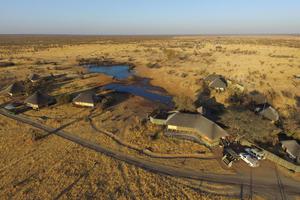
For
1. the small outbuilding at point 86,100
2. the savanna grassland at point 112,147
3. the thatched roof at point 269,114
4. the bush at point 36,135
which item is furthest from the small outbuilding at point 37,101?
the thatched roof at point 269,114

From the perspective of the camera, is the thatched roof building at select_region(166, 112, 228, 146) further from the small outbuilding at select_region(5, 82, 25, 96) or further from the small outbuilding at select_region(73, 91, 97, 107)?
the small outbuilding at select_region(5, 82, 25, 96)

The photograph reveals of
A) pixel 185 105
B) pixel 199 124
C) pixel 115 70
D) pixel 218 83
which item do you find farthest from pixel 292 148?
pixel 115 70

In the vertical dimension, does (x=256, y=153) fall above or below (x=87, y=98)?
below

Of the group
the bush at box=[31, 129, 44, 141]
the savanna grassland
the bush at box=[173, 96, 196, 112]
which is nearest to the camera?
the savanna grassland

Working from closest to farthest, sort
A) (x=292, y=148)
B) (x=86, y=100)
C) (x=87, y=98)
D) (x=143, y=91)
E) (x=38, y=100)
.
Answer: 1. (x=292, y=148)
2. (x=38, y=100)
3. (x=86, y=100)
4. (x=87, y=98)
5. (x=143, y=91)

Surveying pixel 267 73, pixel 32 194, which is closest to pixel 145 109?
pixel 32 194

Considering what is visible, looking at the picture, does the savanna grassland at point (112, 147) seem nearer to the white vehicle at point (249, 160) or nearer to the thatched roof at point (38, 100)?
the thatched roof at point (38, 100)

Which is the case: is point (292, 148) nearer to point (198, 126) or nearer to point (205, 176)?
point (198, 126)

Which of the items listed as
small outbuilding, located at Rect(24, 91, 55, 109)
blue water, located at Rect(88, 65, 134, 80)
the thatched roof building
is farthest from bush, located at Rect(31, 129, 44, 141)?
blue water, located at Rect(88, 65, 134, 80)
